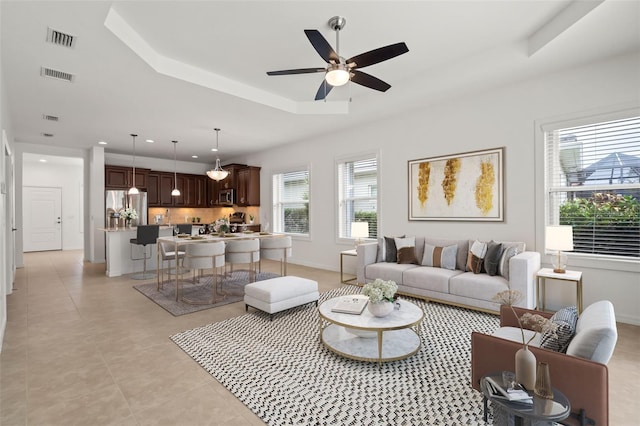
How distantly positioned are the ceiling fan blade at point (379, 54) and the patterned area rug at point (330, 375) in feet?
8.61

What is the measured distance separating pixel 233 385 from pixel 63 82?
4.21 meters

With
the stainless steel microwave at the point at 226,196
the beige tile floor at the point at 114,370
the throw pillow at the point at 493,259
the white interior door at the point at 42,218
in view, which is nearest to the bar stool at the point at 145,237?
the beige tile floor at the point at 114,370

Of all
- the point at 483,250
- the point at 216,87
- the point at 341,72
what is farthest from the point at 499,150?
the point at 216,87

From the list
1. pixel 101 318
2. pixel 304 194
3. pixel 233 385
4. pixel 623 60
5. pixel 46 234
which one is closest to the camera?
pixel 233 385

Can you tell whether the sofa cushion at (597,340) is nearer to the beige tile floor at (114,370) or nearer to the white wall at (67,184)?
the beige tile floor at (114,370)

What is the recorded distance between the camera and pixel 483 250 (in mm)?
4133

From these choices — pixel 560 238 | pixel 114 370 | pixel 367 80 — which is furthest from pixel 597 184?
pixel 114 370

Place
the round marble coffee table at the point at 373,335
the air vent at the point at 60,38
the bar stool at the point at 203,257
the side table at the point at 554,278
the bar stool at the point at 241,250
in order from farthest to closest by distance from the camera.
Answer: the bar stool at the point at 241,250 → the bar stool at the point at 203,257 → the side table at the point at 554,278 → the air vent at the point at 60,38 → the round marble coffee table at the point at 373,335

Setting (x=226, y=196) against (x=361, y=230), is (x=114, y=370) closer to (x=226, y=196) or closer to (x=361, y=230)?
(x=361, y=230)

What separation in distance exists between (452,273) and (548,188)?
161 cm

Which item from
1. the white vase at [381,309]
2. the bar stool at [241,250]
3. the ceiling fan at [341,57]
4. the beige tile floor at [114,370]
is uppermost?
the ceiling fan at [341,57]

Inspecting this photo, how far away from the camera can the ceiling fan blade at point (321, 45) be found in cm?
242

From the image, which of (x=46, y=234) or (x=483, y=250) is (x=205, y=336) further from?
(x=46, y=234)

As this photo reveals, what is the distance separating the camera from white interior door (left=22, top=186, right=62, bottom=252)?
10.1 metres
